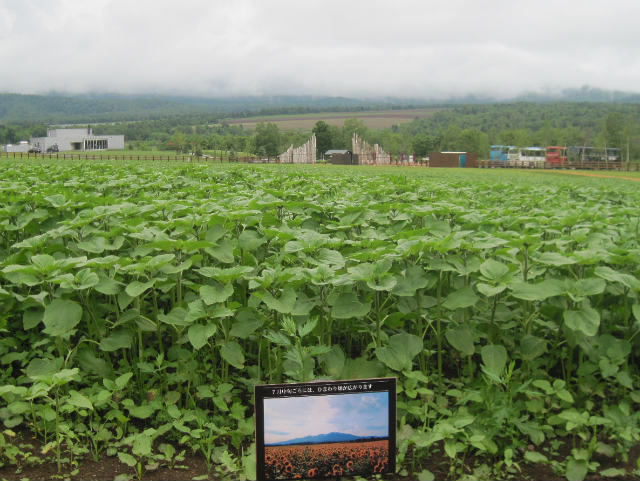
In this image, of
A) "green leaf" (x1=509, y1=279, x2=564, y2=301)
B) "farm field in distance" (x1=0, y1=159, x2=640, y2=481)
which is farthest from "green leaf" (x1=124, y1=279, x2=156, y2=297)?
"green leaf" (x1=509, y1=279, x2=564, y2=301)

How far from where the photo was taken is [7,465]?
7.66 ft

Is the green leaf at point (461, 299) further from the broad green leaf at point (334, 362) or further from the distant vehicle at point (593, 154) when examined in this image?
the distant vehicle at point (593, 154)

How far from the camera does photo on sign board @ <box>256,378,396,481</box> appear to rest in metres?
1.88

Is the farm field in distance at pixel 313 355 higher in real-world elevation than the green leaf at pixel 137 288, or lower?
lower

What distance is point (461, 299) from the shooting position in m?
2.72

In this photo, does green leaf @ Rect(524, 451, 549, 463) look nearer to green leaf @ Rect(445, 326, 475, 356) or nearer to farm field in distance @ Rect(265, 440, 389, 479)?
green leaf @ Rect(445, 326, 475, 356)

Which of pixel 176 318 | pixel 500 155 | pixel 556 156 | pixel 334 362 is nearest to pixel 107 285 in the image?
pixel 176 318

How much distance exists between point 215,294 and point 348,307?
2.05 ft

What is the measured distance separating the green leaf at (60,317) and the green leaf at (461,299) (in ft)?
5.92

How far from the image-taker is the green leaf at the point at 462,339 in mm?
2705

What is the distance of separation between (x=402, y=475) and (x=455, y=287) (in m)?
1.24

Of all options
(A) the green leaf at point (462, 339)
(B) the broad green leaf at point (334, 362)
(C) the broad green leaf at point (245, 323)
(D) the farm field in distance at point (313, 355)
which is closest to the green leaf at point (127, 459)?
(D) the farm field in distance at point (313, 355)

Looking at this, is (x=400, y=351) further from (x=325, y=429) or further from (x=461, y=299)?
(x=325, y=429)

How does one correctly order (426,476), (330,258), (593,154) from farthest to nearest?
(593,154), (330,258), (426,476)
